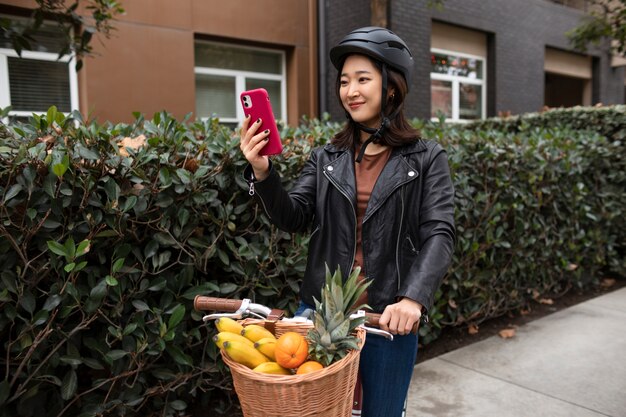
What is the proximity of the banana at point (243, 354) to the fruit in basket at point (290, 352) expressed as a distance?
6cm

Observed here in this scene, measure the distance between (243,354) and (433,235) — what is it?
821 millimetres

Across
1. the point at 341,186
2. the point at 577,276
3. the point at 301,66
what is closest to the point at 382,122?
the point at 341,186

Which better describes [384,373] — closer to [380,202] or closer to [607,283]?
[380,202]

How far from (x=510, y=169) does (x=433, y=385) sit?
2.14m

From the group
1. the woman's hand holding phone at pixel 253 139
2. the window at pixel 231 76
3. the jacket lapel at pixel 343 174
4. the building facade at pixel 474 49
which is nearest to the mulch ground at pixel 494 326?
the jacket lapel at pixel 343 174

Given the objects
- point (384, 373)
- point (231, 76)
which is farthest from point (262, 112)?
point (231, 76)

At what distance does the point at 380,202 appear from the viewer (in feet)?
6.36

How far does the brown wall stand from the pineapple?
6666 millimetres

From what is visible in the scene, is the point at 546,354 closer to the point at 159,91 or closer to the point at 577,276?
the point at 577,276

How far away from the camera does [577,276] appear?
5824 millimetres

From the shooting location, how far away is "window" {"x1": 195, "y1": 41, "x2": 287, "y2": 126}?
9.38 m

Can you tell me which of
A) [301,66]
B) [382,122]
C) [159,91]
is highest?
[301,66]

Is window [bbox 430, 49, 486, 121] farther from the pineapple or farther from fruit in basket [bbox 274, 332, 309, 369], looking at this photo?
fruit in basket [bbox 274, 332, 309, 369]

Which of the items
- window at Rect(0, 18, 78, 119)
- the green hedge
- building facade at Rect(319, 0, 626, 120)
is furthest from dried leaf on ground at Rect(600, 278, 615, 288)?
window at Rect(0, 18, 78, 119)
